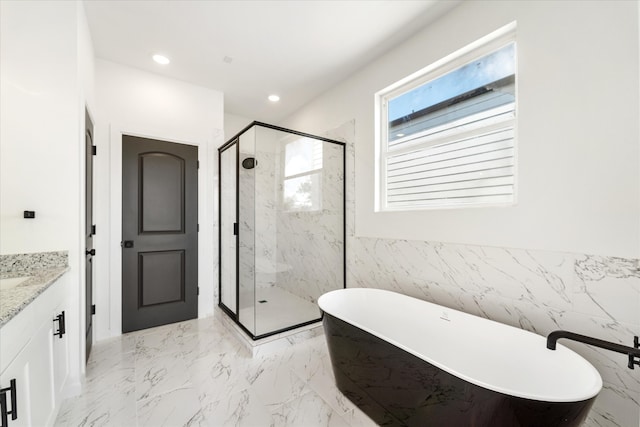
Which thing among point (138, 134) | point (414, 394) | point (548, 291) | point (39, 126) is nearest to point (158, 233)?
Result: point (138, 134)

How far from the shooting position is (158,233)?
2.98 m

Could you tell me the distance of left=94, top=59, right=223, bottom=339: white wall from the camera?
2.71 metres

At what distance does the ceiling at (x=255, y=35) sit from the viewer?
206cm

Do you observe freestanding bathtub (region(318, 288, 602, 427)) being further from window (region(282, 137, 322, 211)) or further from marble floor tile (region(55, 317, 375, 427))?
window (region(282, 137, 322, 211))

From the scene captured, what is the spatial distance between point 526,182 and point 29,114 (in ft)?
10.6

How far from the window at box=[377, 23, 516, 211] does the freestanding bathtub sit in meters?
0.93

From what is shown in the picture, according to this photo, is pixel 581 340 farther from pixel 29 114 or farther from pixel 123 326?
pixel 123 326

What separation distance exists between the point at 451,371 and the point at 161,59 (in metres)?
3.51

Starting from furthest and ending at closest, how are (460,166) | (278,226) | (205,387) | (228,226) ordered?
(278,226) → (228,226) → (460,166) → (205,387)

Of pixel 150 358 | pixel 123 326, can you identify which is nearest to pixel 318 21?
pixel 150 358

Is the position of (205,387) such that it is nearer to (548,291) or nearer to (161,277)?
(161,277)

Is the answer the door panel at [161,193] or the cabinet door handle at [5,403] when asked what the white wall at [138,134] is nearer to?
the door panel at [161,193]

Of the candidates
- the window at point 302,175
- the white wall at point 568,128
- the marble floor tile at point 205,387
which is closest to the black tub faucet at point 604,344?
the white wall at point 568,128

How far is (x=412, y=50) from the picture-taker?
2.42 metres
